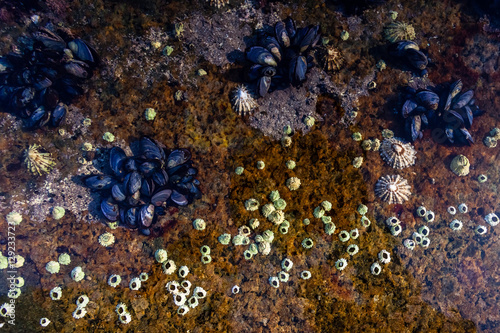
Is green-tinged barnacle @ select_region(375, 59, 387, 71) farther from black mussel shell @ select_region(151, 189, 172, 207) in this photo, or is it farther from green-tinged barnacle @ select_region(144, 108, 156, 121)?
black mussel shell @ select_region(151, 189, 172, 207)

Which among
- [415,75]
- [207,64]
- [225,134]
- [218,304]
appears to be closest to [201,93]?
[207,64]

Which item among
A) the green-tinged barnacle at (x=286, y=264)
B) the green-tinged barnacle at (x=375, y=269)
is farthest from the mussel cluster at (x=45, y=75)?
the green-tinged barnacle at (x=375, y=269)

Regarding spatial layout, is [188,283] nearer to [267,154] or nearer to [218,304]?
[218,304]

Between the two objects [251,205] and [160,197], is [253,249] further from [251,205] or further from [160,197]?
[160,197]

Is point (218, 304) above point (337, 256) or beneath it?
beneath

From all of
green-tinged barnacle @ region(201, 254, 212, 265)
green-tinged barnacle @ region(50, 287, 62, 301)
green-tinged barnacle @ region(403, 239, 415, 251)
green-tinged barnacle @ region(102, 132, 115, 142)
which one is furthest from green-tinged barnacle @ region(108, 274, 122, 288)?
green-tinged barnacle @ region(403, 239, 415, 251)

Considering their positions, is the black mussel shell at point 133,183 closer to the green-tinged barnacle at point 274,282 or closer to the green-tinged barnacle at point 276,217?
the green-tinged barnacle at point 276,217
